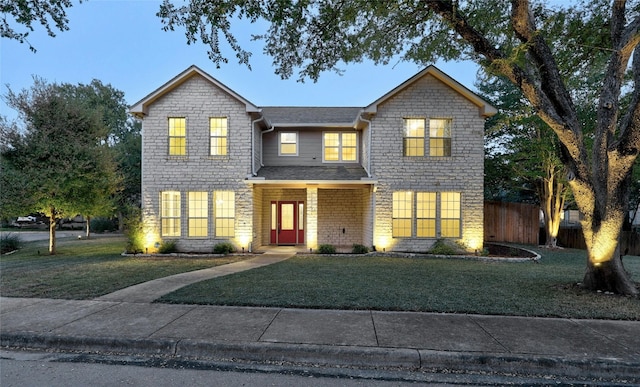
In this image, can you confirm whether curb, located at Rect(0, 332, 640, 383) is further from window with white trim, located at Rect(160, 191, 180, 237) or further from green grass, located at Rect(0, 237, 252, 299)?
window with white trim, located at Rect(160, 191, 180, 237)

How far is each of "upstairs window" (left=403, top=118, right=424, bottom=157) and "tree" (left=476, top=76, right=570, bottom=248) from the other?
98.5 inches

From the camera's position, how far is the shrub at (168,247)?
12.2 meters

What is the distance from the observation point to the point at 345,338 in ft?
13.8

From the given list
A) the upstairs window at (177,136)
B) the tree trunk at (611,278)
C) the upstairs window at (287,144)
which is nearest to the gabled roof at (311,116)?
the upstairs window at (287,144)

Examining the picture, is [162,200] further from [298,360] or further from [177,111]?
[298,360]

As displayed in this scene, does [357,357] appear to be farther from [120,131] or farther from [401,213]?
[120,131]

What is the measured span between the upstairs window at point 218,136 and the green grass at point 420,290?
5.43 meters

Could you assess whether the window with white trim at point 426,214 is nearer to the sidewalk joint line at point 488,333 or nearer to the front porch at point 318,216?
the front porch at point 318,216

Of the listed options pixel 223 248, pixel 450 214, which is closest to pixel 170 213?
pixel 223 248

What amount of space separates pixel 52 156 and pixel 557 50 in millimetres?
16862

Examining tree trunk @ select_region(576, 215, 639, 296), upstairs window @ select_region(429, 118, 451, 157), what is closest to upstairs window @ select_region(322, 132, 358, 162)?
upstairs window @ select_region(429, 118, 451, 157)

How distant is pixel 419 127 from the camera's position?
12672 mm

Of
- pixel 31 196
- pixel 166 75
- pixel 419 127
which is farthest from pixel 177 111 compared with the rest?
pixel 166 75

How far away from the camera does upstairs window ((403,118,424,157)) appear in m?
12.6
